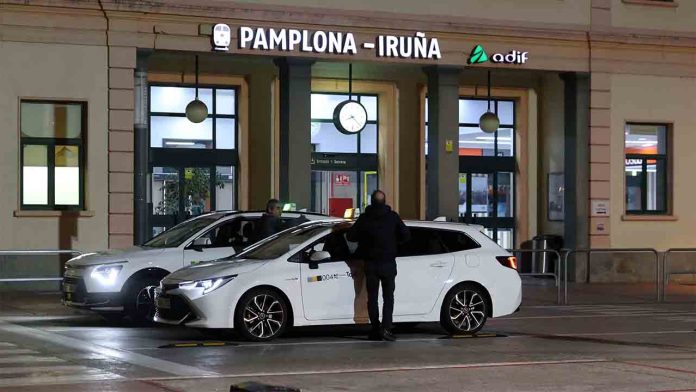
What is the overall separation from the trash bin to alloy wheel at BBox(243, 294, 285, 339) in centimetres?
1457

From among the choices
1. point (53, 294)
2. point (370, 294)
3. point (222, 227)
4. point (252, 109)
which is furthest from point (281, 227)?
point (252, 109)

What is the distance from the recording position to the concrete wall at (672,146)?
1130 inches

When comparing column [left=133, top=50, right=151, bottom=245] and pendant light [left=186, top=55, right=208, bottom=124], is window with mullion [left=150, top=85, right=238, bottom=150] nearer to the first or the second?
pendant light [left=186, top=55, right=208, bottom=124]

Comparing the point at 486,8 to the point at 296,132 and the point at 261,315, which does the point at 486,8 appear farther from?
the point at 261,315

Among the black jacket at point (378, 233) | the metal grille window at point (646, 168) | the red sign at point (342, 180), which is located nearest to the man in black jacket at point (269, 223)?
the black jacket at point (378, 233)

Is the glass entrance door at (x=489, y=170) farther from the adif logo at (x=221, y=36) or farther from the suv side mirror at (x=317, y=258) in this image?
the suv side mirror at (x=317, y=258)

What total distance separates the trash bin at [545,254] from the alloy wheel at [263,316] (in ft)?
47.8

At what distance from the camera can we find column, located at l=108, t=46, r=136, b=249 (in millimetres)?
24422

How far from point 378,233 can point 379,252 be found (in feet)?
0.78

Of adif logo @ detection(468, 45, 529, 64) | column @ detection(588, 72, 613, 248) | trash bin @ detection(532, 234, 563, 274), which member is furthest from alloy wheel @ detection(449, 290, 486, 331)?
trash bin @ detection(532, 234, 563, 274)

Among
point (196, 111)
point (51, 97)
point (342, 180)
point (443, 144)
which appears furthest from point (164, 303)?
point (342, 180)

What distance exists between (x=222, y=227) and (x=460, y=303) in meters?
3.94

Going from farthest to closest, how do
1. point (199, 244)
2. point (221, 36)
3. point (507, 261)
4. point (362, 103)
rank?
point (362, 103)
point (221, 36)
point (199, 244)
point (507, 261)

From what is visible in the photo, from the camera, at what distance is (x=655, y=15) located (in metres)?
28.9
